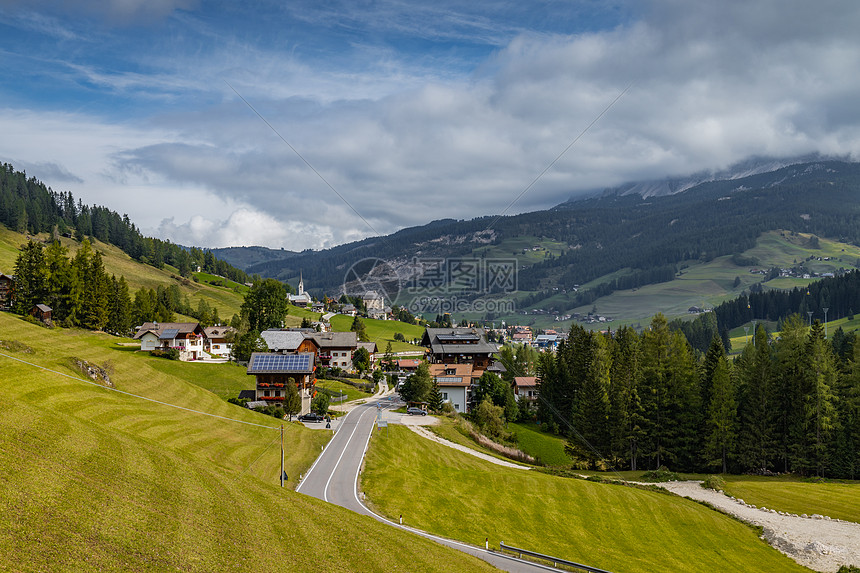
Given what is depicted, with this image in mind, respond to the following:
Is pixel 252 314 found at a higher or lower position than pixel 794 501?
higher

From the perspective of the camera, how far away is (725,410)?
68.9m

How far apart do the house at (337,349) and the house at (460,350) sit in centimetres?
1928

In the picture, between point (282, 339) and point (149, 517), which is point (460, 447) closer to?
point (149, 517)

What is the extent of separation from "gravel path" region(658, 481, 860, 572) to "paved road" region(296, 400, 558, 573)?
24808 millimetres

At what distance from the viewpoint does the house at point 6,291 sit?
100312 millimetres

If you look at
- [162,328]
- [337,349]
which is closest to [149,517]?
[162,328]

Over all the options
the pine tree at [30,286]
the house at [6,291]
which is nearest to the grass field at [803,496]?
the pine tree at [30,286]

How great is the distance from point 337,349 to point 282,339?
61.8ft

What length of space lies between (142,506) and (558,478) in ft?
142

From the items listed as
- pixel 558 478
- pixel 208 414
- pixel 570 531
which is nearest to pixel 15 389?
pixel 208 414

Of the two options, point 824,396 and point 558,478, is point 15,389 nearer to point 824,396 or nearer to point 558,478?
point 558,478

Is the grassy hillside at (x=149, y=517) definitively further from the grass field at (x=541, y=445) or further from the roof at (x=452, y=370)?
the roof at (x=452, y=370)

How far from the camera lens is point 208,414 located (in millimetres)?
54812

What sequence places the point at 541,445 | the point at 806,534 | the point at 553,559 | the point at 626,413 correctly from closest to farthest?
the point at 553,559 < the point at 806,534 < the point at 626,413 < the point at 541,445
